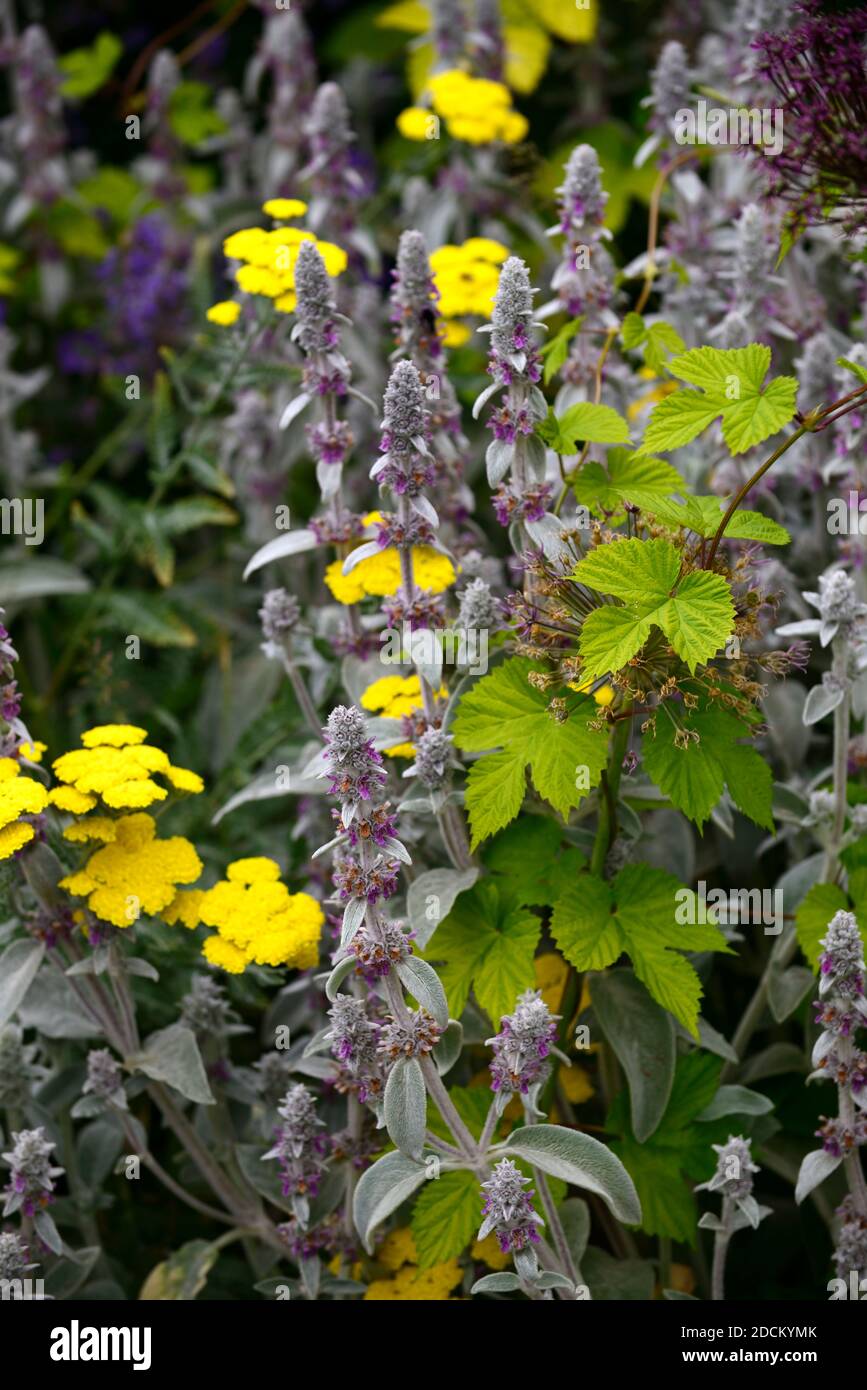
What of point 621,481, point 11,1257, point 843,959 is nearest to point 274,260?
point 621,481

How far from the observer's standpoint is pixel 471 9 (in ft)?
10.9

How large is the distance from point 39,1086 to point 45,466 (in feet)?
5.98

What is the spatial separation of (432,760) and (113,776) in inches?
14.0

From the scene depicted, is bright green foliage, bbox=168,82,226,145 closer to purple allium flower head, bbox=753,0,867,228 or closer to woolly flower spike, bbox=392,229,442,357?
woolly flower spike, bbox=392,229,442,357

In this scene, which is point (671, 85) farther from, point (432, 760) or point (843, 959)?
point (843, 959)

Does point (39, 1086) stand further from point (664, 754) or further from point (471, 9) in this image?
point (471, 9)

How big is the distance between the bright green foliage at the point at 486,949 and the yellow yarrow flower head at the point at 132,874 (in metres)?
0.31

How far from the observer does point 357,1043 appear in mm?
1554

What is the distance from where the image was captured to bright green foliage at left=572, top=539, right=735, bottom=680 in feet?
4.63

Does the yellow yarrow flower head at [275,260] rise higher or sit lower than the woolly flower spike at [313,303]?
higher

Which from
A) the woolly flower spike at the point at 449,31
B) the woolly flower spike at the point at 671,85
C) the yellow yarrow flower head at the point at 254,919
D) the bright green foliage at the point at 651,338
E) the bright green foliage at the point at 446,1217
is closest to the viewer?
the bright green foliage at the point at 446,1217

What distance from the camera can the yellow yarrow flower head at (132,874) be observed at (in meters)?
1.69

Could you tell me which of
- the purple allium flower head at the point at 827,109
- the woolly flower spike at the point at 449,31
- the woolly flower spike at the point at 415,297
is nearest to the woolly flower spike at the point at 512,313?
the woolly flower spike at the point at 415,297

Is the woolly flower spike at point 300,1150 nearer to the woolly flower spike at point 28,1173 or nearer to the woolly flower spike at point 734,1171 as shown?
the woolly flower spike at point 28,1173
